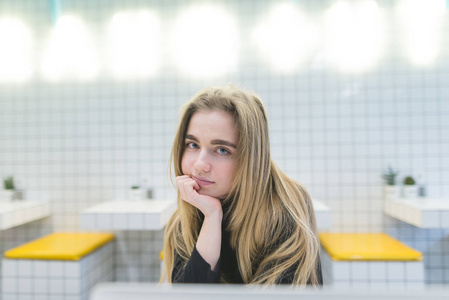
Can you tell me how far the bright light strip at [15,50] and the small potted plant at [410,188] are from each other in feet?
12.5

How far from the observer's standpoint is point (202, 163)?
32.1 inches

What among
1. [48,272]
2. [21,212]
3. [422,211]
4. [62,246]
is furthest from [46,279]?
[422,211]

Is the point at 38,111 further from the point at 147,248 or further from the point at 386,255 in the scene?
the point at 386,255

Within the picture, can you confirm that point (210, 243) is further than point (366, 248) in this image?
No

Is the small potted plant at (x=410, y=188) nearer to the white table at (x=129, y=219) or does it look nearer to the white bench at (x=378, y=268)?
the white bench at (x=378, y=268)

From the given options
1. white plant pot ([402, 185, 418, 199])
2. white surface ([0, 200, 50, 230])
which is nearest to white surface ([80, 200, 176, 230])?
white surface ([0, 200, 50, 230])

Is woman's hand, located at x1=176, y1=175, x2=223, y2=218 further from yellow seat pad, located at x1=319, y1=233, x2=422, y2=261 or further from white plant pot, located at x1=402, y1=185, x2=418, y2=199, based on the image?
white plant pot, located at x1=402, y1=185, x2=418, y2=199

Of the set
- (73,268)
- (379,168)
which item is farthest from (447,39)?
(73,268)

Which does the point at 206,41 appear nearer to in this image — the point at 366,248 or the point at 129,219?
the point at 129,219

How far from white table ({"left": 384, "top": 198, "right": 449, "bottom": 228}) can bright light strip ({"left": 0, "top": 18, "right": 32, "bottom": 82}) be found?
3.72 metres

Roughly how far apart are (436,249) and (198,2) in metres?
3.26

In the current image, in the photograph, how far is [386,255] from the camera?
221 centimetres

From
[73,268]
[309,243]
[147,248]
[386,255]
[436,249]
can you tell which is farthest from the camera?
[147,248]

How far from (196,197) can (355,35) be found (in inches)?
106
